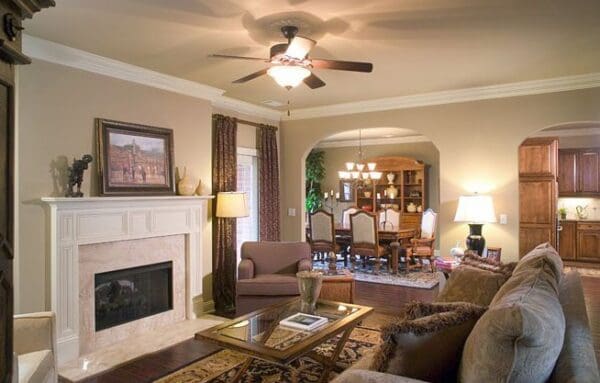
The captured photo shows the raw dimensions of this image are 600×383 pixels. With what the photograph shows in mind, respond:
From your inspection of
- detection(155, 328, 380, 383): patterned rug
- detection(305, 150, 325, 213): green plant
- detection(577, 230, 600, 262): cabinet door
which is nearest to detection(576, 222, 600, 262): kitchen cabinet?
detection(577, 230, 600, 262): cabinet door

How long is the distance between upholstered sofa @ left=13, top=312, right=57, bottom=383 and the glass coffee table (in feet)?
2.83

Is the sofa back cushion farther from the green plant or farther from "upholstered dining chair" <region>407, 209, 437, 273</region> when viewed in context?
the green plant

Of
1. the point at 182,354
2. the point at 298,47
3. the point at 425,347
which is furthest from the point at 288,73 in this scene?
the point at 182,354

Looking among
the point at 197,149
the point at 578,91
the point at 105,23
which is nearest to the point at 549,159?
the point at 578,91

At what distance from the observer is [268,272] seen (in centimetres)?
498

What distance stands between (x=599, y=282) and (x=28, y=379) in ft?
24.5

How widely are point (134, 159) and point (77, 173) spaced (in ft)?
2.16

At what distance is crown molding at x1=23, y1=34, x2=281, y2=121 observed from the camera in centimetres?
350

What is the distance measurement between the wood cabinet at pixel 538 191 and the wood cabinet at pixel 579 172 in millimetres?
1262

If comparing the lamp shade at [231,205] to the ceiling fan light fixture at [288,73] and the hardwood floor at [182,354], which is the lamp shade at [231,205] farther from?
the ceiling fan light fixture at [288,73]

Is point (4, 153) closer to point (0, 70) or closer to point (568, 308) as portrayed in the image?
point (0, 70)

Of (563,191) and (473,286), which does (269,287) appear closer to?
(473,286)

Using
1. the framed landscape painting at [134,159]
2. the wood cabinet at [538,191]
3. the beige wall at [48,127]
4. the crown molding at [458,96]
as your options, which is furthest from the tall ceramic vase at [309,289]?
the wood cabinet at [538,191]

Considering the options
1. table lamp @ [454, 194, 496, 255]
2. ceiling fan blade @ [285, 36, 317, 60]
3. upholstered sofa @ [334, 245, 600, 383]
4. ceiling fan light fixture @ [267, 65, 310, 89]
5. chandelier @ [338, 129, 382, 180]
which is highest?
ceiling fan blade @ [285, 36, 317, 60]
